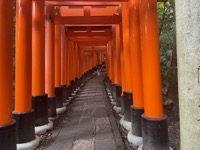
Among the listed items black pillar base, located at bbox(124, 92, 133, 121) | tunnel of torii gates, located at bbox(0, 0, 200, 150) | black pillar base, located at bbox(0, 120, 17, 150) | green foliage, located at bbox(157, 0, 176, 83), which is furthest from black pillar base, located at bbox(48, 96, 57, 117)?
green foliage, located at bbox(157, 0, 176, 83)

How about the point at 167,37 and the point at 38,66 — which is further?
the point at 167,37

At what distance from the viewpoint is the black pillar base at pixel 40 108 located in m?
5.31

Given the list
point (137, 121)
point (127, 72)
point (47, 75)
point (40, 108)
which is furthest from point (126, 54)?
point (40, 108)

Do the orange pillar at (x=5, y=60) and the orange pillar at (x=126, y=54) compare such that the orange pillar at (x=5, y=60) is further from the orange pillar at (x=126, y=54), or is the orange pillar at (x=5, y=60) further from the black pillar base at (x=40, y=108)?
the orange pillar at (x=126, y=54)

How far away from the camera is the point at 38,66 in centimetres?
541

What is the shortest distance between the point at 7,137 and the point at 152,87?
Result: 7.96 ft

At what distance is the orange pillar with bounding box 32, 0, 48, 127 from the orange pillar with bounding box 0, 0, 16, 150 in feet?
6.48

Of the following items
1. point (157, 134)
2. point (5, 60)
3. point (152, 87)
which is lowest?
point (157, 134)

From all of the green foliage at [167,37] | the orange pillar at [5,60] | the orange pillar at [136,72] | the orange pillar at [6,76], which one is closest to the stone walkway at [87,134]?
the orange pillar at [136,72]

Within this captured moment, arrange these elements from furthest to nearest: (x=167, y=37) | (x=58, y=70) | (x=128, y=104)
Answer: (x=58, y=70) < (x=167, y=37) < (x=128, y=104)

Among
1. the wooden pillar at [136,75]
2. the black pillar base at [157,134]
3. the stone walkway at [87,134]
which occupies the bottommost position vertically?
the stone walkway at [87,134]

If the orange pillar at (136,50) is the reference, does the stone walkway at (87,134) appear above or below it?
below

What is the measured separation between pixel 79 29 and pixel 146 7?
801 centimetres

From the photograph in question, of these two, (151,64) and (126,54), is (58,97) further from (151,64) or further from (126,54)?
(151,64)
